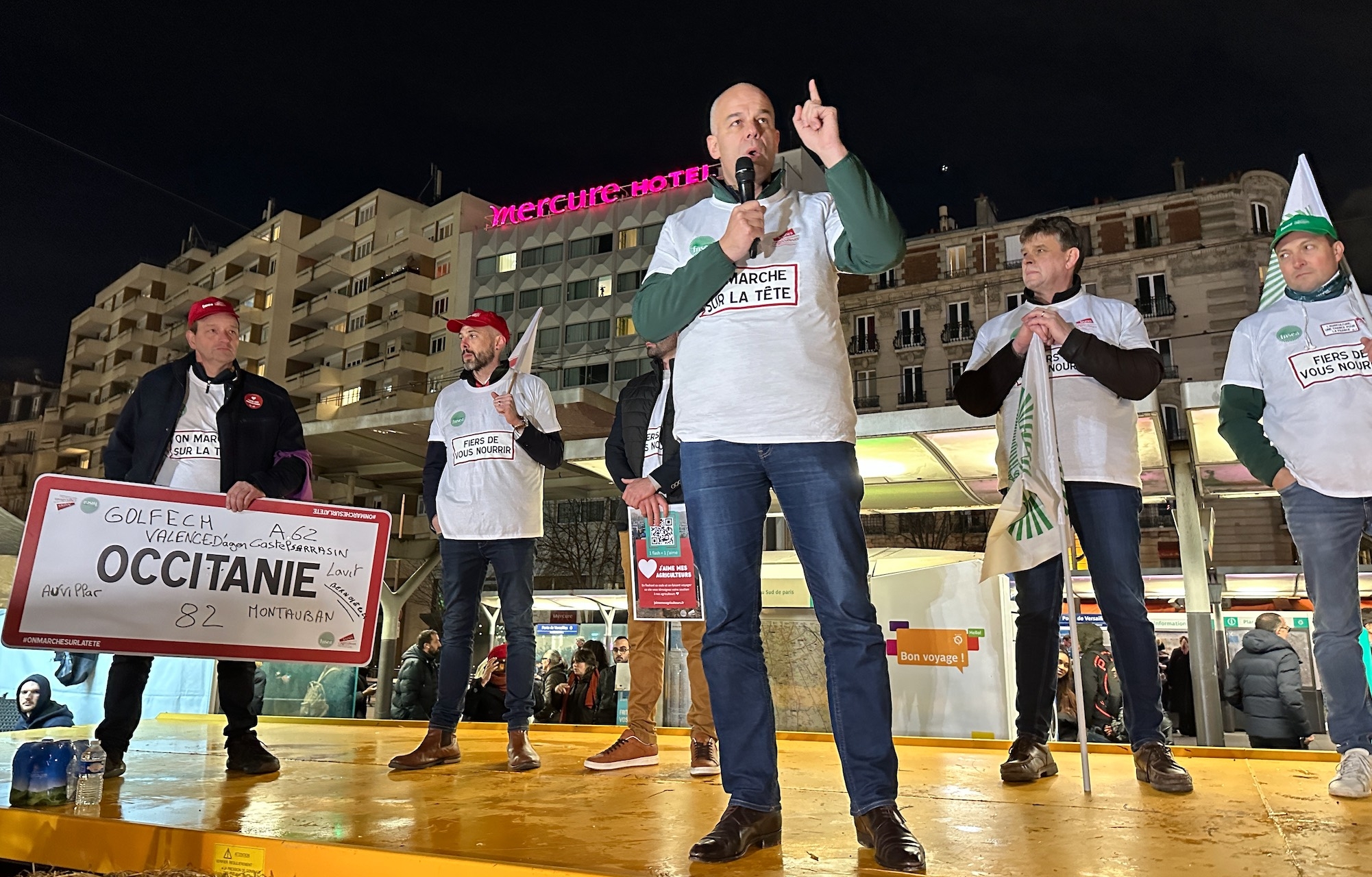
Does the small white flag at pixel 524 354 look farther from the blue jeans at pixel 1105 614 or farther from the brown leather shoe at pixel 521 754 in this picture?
the blue jeans at pixel 1105 614

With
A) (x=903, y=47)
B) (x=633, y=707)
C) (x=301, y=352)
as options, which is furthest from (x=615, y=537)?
(x=633, y=707)

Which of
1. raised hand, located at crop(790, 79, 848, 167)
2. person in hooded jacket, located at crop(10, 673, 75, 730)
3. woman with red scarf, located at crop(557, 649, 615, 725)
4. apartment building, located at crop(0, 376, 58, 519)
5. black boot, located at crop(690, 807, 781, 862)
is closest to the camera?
black boot, located at crop(690, 807, 781, 862)

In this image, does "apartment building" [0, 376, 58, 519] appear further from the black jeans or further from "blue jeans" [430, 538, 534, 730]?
"blue jeans" [430, 538, 534, 730]

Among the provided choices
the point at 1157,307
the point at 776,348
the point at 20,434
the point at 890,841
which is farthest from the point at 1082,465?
the point at 20,434

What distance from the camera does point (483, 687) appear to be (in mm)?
10477

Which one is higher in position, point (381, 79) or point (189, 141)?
point (381, 79)

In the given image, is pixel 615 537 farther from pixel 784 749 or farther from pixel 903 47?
pixel 784 749

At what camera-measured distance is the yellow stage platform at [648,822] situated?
1.86m

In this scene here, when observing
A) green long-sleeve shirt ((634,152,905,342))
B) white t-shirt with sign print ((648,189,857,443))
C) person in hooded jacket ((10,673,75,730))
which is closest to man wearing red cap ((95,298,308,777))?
green long-sleeve shirt ((634,152,905,342))

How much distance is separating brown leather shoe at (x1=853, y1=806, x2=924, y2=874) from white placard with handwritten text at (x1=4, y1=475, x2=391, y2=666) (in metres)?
2.57

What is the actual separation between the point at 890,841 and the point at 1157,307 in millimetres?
37917

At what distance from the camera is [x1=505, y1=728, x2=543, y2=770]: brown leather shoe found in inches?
143

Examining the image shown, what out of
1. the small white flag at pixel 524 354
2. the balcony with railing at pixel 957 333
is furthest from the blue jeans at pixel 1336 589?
the balcony with railing at pixel 957 333

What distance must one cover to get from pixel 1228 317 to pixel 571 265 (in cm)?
2969
